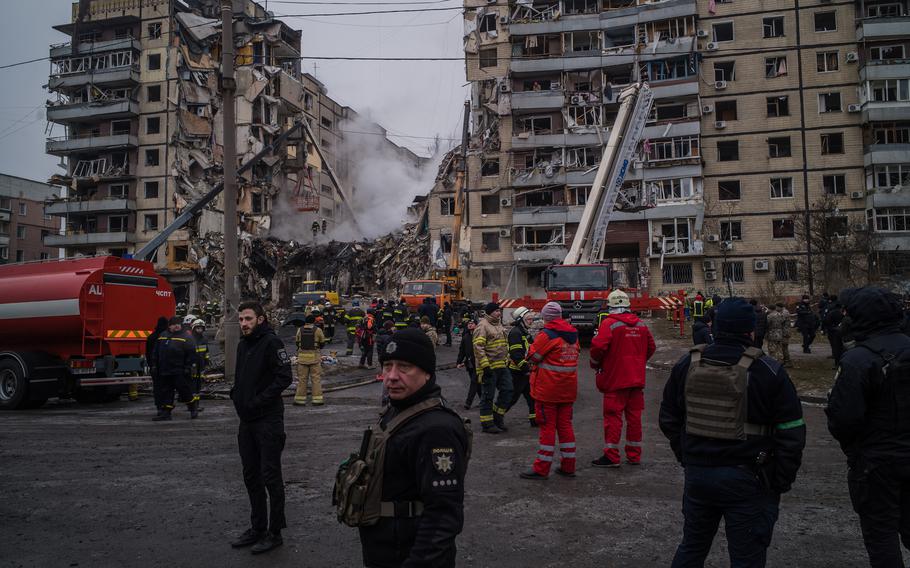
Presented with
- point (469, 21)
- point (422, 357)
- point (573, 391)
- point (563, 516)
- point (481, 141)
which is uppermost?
point (469, 21)

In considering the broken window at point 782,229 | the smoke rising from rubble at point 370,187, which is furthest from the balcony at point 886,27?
the smoke rising from rubble at point 370,187

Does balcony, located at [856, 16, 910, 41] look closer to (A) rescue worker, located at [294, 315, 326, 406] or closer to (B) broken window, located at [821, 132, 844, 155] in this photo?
(B) broken window, located at [821, 132, 844, 155]

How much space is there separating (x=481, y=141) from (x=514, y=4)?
1006 centimetres

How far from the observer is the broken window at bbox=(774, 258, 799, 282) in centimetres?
3975

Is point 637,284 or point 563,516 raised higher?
point 637,284

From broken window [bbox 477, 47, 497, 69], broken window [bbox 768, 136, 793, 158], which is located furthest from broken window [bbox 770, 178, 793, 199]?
broken window [bbox 477, 47, 497, 69]

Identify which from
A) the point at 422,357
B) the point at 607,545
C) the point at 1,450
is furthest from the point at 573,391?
the point at 1,450

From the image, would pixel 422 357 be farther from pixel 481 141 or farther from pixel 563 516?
pixel 481 141

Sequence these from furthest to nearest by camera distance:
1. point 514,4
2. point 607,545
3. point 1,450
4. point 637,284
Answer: point 514,4
point 637,284
point 1,450
point 607,545

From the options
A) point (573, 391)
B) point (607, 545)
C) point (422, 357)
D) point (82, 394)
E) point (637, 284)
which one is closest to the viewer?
point (422, 357)

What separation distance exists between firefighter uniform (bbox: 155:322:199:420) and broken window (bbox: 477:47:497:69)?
133 feet

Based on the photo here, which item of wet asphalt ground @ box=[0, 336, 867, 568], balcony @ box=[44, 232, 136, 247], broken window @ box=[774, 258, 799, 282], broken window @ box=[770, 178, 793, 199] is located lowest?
wet asphalt ground @ box=[0, 336, 867, 568]

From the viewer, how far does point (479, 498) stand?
600 cm

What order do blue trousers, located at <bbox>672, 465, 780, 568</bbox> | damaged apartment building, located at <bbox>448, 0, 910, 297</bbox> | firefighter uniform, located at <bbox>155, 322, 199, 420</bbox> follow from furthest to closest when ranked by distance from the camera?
damaged apartment building, located at <bbox>448, 0, 910, 297</bbox> → firefighter uniform, located at <bbox>155, 322, 199, 420</bbox> → blue trousers, located at <bbox>672, 465, 780, 568</bbox>
